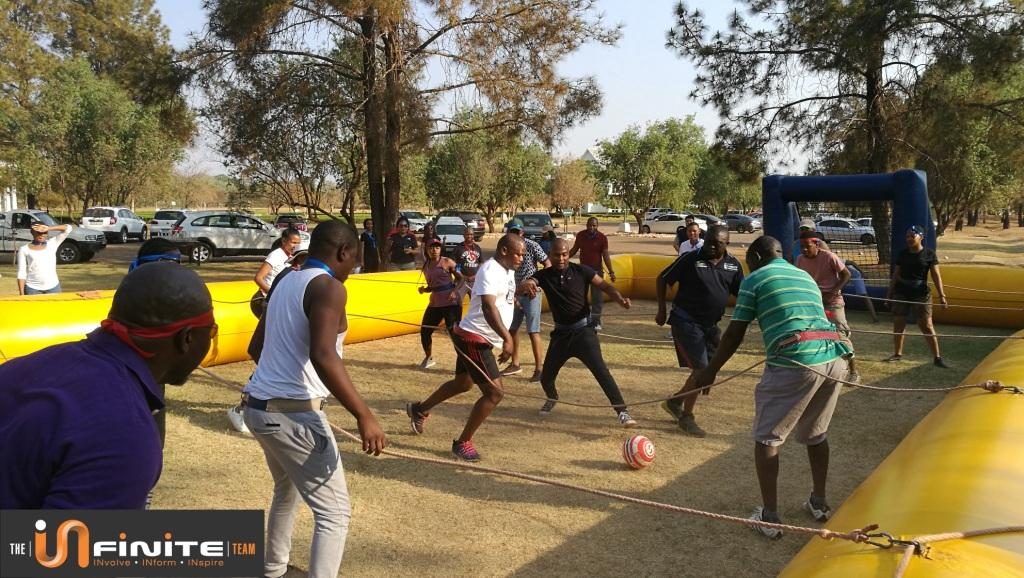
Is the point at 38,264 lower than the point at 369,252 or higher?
higher

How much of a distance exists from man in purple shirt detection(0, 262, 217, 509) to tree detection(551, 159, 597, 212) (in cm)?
6461

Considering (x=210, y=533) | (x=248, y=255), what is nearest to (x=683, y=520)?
(x=210, y=533)

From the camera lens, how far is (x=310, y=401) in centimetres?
315

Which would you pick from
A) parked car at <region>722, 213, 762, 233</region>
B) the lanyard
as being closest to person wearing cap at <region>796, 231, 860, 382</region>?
the lanyard

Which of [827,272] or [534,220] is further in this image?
[534,220]

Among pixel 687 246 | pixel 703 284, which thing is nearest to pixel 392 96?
pixel 687 246

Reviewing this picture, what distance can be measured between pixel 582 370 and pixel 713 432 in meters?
2.63

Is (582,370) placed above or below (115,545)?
below

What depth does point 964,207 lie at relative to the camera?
116 ft

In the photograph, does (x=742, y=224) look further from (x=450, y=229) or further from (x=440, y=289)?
(x=440, y=289)

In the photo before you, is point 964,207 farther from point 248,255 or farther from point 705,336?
point 705,336

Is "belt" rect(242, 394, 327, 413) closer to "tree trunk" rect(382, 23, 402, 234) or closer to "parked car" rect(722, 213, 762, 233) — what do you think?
"tree trunk" rect(382, 23, 402, 234)

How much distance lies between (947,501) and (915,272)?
22.8ft

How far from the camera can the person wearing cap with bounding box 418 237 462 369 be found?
28.3ft
